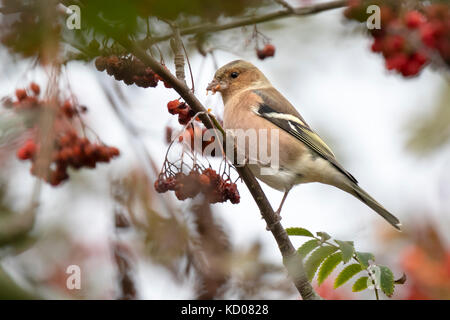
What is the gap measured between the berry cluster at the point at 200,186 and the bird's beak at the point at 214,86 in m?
2.08

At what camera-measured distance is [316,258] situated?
8.39ft

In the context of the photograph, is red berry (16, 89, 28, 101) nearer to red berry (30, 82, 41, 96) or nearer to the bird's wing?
red berry (30, 82, 41, 96)

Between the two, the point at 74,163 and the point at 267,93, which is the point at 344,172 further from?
the point at 74,163

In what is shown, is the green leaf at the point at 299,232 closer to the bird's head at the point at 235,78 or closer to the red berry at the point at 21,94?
the red berry at the point at 21,94

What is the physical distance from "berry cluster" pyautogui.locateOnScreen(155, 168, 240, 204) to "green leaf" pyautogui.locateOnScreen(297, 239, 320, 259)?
1.82 feet

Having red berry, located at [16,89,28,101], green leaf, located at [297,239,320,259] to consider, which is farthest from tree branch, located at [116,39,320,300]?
red berry, located at [16,89,28,101]

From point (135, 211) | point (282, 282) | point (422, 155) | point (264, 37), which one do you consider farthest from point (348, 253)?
point (264, 37)

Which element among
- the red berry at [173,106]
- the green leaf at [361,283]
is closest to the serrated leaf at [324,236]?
the green leaf at [361,283]

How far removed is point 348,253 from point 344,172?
2.00 m

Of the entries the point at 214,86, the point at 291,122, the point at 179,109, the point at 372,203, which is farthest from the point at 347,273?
the point at 214,86

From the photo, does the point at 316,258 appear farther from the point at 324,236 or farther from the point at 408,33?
the point at 408,33

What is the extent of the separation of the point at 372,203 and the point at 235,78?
1888 millimetres

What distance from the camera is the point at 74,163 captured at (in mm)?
3416

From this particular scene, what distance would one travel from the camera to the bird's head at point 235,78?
5.07 m
